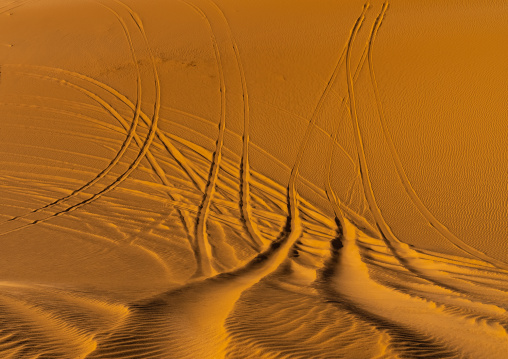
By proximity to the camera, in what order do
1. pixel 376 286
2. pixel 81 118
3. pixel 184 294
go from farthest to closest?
1. pixel 81 118
2. pixel 376 286
3. pixel 184 294

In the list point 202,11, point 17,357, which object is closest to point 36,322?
point 17,357

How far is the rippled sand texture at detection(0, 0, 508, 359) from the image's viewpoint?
13.6 ft

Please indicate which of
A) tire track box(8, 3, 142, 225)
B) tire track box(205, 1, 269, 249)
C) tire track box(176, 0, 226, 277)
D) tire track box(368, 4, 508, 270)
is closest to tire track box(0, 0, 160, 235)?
tire track box(8, 3, 142, 225)

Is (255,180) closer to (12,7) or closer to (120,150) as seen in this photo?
(120,150)

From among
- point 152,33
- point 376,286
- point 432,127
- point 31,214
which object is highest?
point 152,33

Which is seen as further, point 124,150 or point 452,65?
point 452,65

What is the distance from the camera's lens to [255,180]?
9484mm

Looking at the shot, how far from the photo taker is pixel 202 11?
1544cm

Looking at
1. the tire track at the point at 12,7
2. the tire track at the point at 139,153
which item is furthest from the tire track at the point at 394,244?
the tire track at the point at 12,7

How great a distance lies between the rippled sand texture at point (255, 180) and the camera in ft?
13.6

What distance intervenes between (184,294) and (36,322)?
1.59 meters

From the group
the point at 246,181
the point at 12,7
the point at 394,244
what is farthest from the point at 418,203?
the point at 12,7

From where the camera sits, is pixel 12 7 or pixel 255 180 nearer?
pixel 255 180

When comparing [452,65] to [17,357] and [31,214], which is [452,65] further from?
[17,357]
